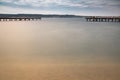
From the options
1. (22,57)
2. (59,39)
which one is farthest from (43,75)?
(59,39)

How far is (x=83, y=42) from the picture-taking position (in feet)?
18.2

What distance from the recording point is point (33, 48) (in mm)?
4980

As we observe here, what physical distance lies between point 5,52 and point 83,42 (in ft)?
4.47

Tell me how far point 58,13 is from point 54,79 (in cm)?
126

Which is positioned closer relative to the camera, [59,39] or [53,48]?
[53,48]

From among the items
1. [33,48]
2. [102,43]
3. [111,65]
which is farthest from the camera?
[102,43]

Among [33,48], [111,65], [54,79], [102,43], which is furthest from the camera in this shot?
[102,43]

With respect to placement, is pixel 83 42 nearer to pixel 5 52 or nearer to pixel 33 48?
pixel 33 48

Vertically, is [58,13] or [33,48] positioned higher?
[58,13]

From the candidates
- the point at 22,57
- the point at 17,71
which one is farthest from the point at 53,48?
the point at 17,71

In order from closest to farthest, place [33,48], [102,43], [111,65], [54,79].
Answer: [54,79], [111,65], [33,48], [102,43]

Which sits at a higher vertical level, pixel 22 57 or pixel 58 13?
pixel 58 13

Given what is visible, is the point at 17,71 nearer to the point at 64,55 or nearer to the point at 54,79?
the point at 54,79

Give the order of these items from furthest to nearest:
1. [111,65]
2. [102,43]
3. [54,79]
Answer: [102,43] < [111,65] < [54,79]
